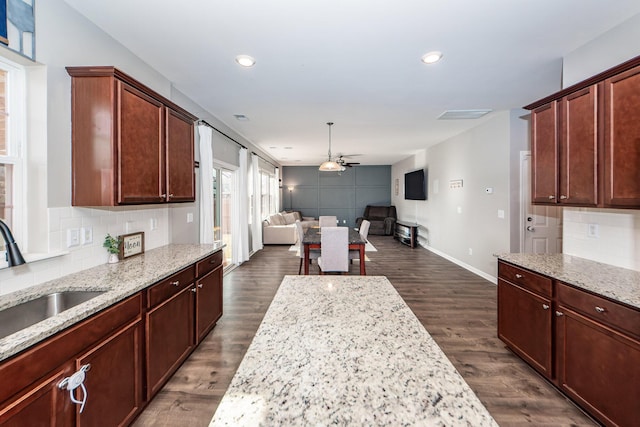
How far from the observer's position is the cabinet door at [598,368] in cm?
151

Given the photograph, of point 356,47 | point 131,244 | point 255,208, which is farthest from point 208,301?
point 255,208

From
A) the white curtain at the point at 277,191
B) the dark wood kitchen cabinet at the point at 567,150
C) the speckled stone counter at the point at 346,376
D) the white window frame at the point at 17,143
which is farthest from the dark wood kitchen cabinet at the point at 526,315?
the white curtain at the point at 277,191

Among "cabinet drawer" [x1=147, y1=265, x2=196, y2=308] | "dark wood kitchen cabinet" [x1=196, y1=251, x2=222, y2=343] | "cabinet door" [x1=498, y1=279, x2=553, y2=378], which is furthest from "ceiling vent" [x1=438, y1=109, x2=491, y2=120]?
"cabinet drawer" [x1=147, y1=265, x2=196, y2=308]

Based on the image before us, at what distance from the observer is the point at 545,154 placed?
2.41m

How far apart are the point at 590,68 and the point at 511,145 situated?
1.88 metres

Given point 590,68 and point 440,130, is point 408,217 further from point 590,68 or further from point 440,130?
point 590,68

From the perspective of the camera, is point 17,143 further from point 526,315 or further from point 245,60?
point 526,315

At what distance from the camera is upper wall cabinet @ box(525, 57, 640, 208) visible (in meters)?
1.79

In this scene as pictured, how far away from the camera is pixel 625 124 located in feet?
5.95

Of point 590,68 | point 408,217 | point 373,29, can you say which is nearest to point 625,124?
point 590,68

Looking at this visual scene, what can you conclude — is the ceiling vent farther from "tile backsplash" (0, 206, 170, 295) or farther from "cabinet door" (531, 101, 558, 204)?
"tile backsplash" (0, 206, 170, 295)

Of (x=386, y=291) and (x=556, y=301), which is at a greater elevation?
(x=386, y=291)

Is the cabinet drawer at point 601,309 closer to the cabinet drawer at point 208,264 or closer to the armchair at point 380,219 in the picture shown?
the cabinet drawer at point 208,264

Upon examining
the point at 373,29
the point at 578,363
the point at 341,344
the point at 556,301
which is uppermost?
the point at 373,29
